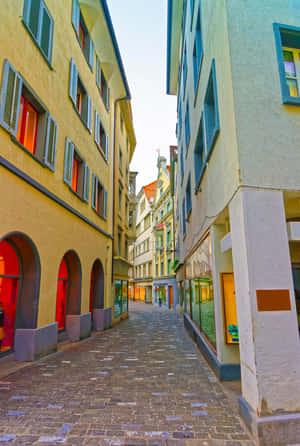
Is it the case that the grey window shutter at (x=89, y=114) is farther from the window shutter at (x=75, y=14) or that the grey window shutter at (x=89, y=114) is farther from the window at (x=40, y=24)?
the window at (x=40, y=24)

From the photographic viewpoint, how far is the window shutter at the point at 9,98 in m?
5.95

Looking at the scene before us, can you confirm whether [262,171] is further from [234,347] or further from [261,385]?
[234,347]

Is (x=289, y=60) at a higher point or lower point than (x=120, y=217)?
lower

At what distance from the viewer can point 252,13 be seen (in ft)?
15.8

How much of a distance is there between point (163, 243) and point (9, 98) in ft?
97.3

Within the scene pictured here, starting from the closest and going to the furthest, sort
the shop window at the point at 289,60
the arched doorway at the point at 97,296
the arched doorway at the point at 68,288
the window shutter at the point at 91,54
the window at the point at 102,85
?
1. the shop window at the point at 289,60
2. the arched doorway at the point at 68,288
3. the window shutter at the point at 91,54
4. the arched doorway at the point at 97,296
5. the window at the point at 102,85

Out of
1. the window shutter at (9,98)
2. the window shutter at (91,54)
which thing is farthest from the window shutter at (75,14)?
the window shutter at (9,98)

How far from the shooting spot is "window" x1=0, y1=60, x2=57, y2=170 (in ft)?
20.0

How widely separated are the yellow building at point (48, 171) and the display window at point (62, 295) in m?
0.04

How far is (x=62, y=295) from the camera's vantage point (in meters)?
10.4

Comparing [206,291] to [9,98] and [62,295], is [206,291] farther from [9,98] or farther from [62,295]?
[9,98]

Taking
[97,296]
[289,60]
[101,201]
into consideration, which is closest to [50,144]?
[101,201]

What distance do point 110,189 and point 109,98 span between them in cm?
580

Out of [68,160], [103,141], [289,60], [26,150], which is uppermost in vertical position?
[103,141]
